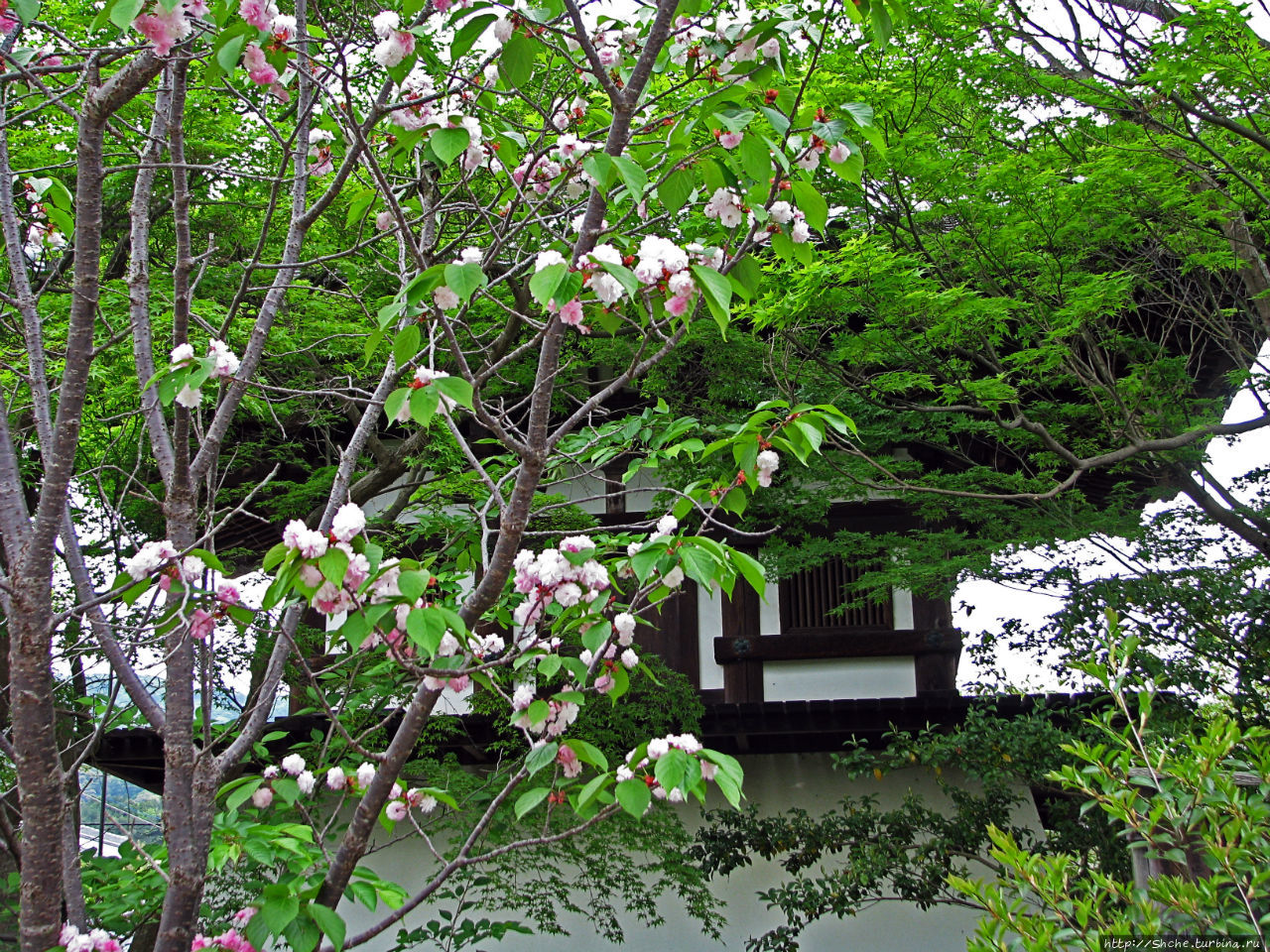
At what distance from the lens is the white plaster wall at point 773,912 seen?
7555 millimetres

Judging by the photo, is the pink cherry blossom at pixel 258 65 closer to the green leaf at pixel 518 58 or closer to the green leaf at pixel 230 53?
the green leaf at pixel 230 53

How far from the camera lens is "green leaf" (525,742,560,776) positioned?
97.5 inches

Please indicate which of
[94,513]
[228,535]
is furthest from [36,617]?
[228,535]

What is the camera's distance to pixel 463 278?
2.01m

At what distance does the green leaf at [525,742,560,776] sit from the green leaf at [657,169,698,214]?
1.32 metres

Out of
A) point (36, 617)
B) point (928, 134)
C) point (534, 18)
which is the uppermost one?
point (928, 134)

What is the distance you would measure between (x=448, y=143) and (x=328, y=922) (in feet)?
5.61

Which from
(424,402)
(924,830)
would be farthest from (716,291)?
(924,830)

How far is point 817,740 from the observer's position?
26.5ft

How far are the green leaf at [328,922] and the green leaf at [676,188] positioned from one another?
1771 mm

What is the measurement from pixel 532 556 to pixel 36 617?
113 centimetres

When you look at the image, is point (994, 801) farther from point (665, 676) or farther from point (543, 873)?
point (543, 873)

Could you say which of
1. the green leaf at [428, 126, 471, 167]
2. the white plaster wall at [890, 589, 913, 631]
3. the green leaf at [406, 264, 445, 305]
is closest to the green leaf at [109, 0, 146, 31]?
the green leaf at [428, 126, 471, 167]

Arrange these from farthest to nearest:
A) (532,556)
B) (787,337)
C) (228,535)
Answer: (228,535), (787,337), (532,556)
